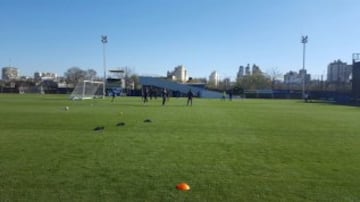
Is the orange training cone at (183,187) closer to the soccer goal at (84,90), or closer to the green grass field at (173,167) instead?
the green grass field at (173,167)

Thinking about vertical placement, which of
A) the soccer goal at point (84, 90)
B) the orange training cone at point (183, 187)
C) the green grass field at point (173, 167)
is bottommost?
the green grass field at point (173, 167)

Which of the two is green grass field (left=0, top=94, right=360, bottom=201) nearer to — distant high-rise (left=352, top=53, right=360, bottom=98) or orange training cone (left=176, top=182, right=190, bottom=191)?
orange training cone (left=176, top=182, right=190, bottom=191)

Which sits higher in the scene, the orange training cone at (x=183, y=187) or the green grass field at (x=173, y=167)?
the orange training cone at (x=183, y=187)

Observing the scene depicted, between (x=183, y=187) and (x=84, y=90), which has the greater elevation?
(x=84, y=90)

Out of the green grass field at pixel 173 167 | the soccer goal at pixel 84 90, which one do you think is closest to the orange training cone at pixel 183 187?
the green grass field at pixel 173 167

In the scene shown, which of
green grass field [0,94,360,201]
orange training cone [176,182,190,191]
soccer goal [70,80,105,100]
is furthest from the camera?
soccer goal [70,80,105,100]

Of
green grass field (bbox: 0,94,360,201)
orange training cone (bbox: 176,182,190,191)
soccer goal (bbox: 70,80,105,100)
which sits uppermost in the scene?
soccer goal (bbox: 70,80,105,100)

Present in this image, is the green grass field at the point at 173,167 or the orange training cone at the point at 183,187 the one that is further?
the orange training cone at the point at 183,187

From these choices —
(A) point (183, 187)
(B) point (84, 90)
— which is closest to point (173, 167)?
(A) point (183, 187)

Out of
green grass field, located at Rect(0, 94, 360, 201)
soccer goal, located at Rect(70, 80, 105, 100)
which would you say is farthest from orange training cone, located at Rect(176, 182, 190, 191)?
soccer goal, located at Rect(70, 80, 105, 100)

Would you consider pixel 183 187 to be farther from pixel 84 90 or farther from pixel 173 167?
pixel 84 90

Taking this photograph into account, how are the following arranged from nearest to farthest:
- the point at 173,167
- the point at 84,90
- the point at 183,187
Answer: the point at 183,187
the point at 173,167
the point at 84,90

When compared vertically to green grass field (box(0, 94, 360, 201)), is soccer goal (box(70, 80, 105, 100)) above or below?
above

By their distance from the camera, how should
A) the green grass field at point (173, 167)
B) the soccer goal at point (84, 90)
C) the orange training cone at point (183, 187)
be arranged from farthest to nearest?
the soccer goal at point (84, 90), the orange training cone at point (183, 187), the green grass field at point (173, 167)
